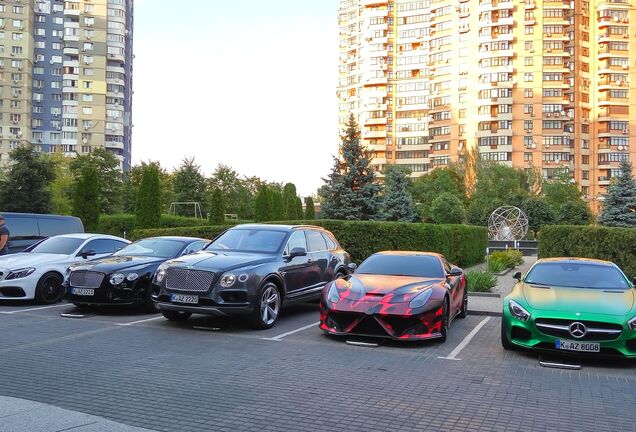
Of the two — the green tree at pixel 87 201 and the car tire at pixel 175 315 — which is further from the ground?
the green tree at pixel 87 201

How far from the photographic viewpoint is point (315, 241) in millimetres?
12867

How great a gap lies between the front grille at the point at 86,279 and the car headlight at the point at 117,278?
0.18 metres

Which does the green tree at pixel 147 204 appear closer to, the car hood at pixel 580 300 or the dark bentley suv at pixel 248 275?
the dark bentley suv at pixel 248 275

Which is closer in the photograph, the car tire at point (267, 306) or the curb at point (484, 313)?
the car tire at point (267, 306)

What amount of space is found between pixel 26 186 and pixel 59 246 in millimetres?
28397

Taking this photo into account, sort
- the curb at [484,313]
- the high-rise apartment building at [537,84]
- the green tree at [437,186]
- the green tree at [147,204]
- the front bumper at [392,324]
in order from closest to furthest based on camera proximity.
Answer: the front bumper at [392,324]
the curb at [484,313]
the green tree at [147,204]
the green tree at [437,186]
the high-rise apartment building at [537,84]

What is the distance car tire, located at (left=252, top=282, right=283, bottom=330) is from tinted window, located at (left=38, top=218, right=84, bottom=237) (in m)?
9.86

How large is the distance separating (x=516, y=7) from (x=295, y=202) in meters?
60.0

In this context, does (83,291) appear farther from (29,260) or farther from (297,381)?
(297,381)

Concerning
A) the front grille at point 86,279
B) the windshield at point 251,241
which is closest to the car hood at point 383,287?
the windshield at point 251,241

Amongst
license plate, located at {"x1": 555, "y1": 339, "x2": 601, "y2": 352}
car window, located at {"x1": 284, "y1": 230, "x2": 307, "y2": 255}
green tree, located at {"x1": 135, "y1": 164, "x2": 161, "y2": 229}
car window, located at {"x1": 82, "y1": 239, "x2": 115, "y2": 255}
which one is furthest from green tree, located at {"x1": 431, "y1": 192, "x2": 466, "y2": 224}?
license plate, located at {"x1": 555, "y1": 339, "x2": 601, "y2": 352}

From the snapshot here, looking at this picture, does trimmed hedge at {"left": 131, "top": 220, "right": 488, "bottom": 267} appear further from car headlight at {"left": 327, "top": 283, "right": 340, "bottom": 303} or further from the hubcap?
car headlight at {"left": 327, "top": 283, "right": 340, "bottom": 303}

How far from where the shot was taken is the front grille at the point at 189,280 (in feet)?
32.8

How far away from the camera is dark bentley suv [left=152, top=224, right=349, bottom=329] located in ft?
32.9
